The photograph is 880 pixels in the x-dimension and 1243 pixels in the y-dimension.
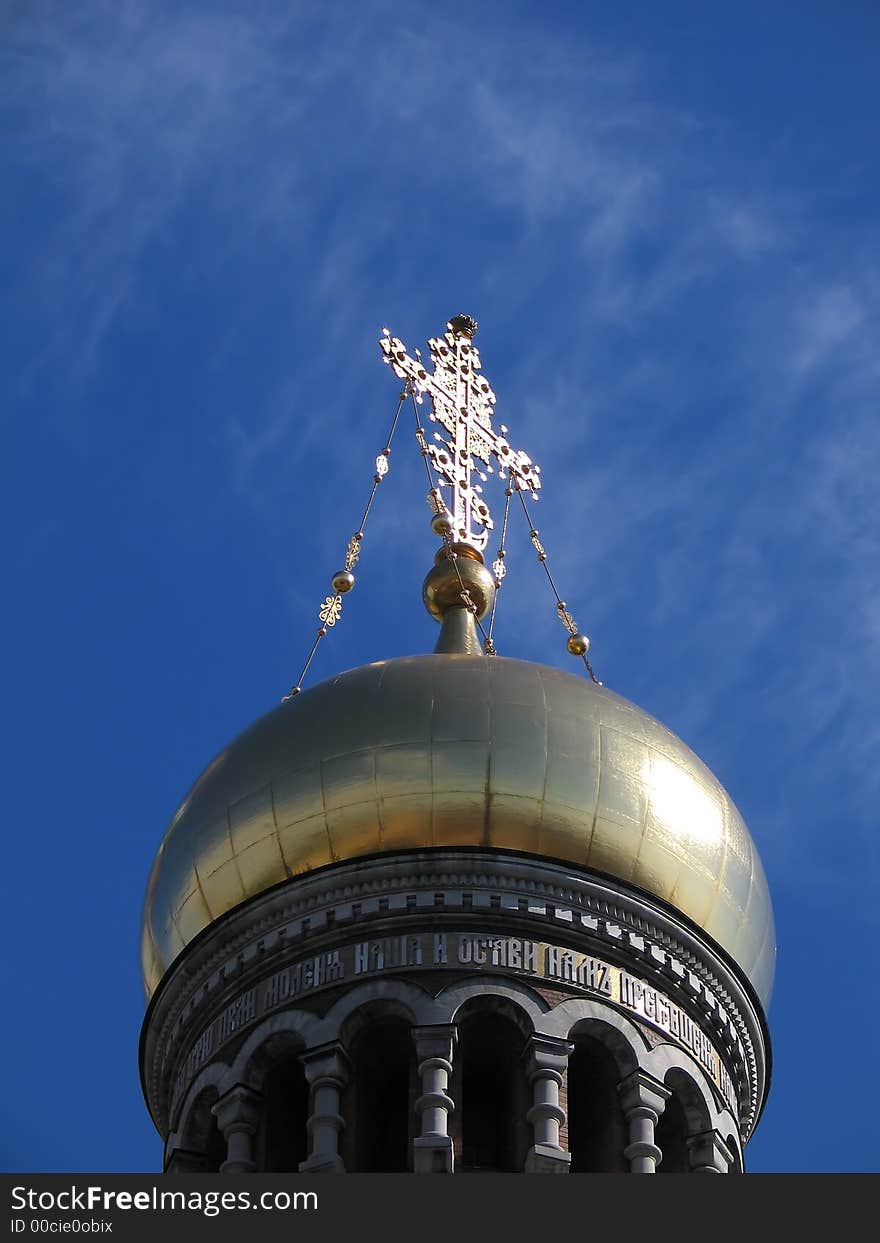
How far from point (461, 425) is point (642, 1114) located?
815cm

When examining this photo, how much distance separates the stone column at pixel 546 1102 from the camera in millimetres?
19781

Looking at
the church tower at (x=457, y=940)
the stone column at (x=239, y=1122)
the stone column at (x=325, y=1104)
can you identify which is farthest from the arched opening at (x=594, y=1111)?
the stone column at (x=239, y=1122)

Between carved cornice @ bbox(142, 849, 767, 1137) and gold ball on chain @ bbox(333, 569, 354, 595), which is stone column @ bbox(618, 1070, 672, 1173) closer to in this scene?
carved cornice @ bbox(142, 849, 767, 1137)

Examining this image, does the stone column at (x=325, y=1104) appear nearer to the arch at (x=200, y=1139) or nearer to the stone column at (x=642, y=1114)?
the arch at (x=200, y=1139)

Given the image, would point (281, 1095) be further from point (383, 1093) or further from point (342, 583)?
point (342, 583)

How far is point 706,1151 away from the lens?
21062mm

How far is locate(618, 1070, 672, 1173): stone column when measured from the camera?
20438 mm

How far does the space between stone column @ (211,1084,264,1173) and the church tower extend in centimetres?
2

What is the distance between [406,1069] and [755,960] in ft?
9.86

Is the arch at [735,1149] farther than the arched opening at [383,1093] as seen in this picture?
Yes

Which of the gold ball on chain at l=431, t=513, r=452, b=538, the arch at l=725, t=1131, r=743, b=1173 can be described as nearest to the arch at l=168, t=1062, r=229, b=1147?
the arch at l=725, t=1131, r=743, b=1173

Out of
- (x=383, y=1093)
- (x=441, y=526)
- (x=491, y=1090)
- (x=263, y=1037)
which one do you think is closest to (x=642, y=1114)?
(x=491, y=1090)

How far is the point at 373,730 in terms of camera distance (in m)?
21.7

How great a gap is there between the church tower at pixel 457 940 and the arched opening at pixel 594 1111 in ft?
0.07
